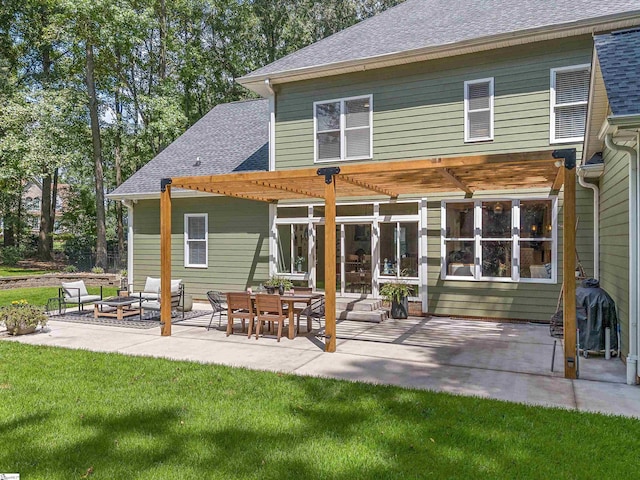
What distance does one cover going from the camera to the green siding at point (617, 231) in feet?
18.9

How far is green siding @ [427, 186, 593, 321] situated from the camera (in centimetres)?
879

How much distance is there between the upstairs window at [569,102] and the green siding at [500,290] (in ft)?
3.71

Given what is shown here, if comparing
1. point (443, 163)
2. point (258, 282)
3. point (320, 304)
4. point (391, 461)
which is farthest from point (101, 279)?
point (391, 461)

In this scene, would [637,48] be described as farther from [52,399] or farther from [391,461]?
[52,399]

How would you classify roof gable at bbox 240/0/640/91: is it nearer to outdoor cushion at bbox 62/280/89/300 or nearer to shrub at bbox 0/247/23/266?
outdoor cushion at bbox 62/280/89/300

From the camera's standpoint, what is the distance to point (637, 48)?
5.27 metres

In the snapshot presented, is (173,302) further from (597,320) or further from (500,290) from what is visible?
(597,320)

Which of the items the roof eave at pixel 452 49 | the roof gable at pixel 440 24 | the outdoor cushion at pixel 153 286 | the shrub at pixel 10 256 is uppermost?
the roof gable at pixel 440 24

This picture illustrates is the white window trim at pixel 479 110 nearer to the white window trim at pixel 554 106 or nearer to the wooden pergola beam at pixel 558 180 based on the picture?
the white window trim at pixel 554 106

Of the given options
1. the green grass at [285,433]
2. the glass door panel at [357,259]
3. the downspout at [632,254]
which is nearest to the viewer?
the green grass at [285,433]

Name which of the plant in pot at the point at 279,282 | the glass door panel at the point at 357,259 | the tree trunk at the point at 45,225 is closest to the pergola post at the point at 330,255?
the plant in pot at the point at 279,282

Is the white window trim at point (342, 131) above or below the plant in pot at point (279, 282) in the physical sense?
above

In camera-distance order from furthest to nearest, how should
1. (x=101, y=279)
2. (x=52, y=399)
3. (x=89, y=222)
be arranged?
1. (x=89, y=222)
2. (x=101, y=279)
3. (x=52, y=399)

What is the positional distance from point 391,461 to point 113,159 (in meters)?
26.4
